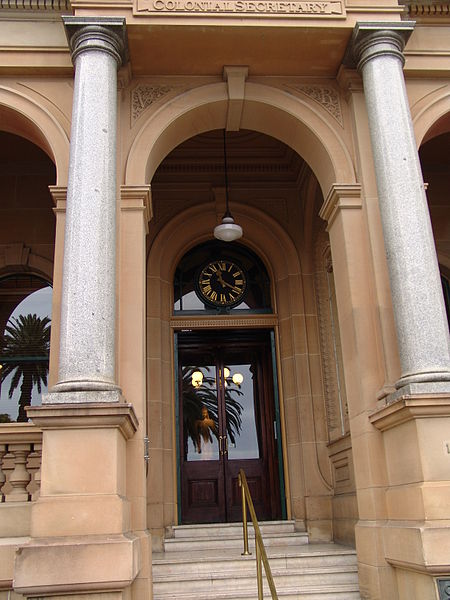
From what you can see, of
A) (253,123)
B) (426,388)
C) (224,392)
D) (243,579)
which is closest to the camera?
(426,388)

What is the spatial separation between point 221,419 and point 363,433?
408 cm

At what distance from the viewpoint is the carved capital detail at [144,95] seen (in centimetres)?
755

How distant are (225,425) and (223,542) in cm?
223

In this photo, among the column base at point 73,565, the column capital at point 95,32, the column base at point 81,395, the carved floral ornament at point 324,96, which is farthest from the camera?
the carved floral ornament at point 324,96

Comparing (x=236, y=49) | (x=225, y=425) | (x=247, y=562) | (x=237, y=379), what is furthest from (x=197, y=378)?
(x=236, y=49)

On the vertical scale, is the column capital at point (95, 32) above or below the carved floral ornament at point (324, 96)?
above

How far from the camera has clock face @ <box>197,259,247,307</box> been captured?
34.9 feet

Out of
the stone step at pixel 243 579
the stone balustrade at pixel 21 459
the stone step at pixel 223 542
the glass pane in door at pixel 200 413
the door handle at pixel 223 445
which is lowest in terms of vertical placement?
the stone step at pixel 243 579

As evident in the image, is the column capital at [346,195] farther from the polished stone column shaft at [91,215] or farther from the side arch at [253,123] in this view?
the polished stone column shaft at [91,215]

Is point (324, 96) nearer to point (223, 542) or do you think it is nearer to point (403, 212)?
point (403, 212)

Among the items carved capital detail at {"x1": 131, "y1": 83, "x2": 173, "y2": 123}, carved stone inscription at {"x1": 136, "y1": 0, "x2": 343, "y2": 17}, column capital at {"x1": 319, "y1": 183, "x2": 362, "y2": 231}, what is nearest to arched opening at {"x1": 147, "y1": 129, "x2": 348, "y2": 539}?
column capital at {"x1": 319, "y1": 183, "x2": 362, "y2": 231}

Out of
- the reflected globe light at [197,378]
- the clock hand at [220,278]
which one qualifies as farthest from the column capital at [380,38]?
the reflected globe light at [197,378]

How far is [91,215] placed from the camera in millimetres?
6270

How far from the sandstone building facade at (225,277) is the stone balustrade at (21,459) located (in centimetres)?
2
